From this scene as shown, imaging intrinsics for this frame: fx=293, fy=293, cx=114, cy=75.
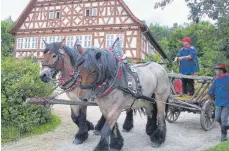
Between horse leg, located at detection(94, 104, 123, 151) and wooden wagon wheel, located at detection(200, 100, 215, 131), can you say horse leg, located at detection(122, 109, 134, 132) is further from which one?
horse leg, located at detection(94, 104, 123, 151)

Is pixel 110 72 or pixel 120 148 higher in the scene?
pixel 110 72

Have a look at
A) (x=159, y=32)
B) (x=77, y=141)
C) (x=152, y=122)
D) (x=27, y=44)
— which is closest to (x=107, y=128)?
(x=77, y=141)

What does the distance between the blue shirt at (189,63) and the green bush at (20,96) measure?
3566 mm

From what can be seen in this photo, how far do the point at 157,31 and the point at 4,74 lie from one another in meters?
61.9

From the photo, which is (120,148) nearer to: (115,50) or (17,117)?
(115,50)

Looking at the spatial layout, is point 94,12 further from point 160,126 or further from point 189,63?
point 160,126

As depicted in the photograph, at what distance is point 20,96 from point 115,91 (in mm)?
3171

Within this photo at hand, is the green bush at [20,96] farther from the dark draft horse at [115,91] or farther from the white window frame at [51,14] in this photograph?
the white window frame at [51,14]

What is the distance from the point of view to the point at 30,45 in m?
25.4

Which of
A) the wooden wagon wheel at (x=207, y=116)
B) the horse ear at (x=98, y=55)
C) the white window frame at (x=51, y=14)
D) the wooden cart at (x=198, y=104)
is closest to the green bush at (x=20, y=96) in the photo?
the horse ear at (x=98, y=55)

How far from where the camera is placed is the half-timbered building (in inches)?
872

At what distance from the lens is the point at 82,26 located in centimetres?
2344

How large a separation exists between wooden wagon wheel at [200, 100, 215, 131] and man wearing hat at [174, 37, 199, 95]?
2.48 feet

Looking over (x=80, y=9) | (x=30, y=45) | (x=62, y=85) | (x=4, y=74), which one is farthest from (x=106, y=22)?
(x=62, y=85)
